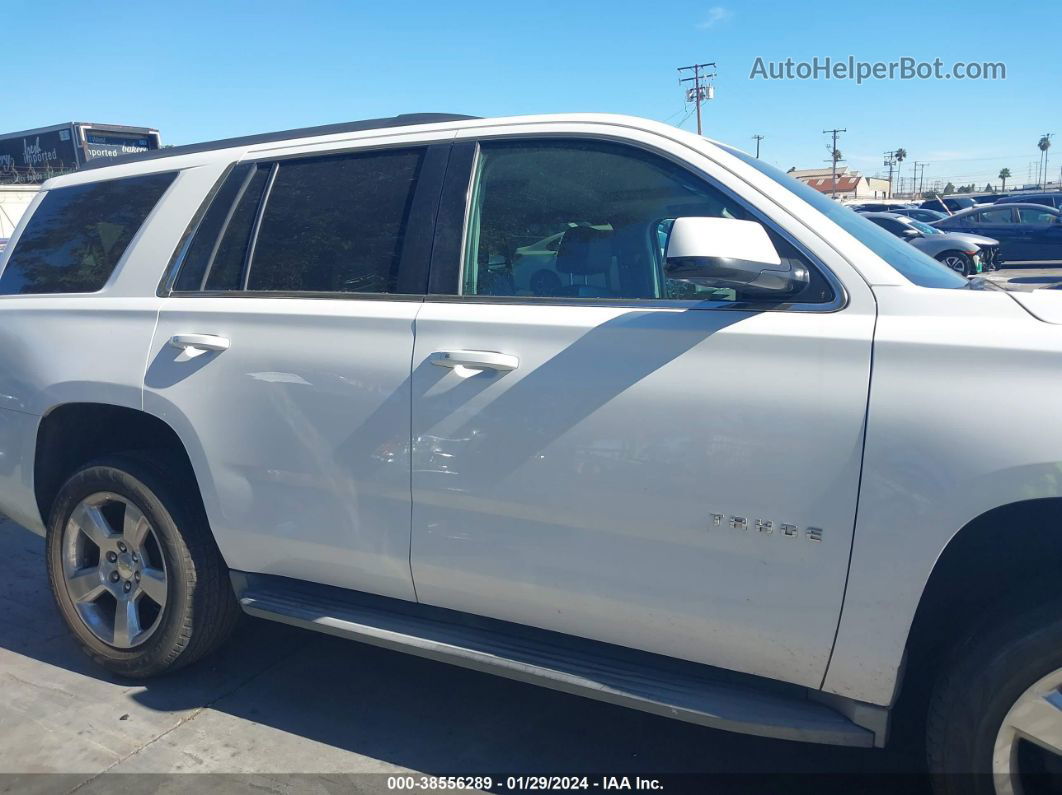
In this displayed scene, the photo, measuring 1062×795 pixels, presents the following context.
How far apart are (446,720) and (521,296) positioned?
63.6 inches

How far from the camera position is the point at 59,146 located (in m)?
26.2

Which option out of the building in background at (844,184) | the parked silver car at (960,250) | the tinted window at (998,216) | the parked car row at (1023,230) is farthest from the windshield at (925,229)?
the building in background at (844,184)

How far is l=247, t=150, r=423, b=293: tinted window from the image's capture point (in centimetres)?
298

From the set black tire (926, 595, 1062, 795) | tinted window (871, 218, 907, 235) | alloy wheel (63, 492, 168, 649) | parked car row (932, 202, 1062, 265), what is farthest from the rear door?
parked car row (932, 202, 1062, 265)

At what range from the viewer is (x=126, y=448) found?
3.54 metres

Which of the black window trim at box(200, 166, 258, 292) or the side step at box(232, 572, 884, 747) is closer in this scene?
the side step at box(232, 572, 884, 747)

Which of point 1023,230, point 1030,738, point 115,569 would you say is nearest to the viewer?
point 1030,738

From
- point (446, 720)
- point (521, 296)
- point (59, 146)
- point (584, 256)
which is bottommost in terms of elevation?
point (446, 720)

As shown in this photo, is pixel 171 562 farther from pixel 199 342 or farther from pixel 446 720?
pixel 446 720

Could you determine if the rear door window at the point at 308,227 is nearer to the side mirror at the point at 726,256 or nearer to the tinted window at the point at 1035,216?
the side mirror at the point at 726,256

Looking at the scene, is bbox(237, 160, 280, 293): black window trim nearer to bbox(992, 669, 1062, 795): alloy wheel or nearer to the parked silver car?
bbox(992, 669, 1062, 795): alloy wheel

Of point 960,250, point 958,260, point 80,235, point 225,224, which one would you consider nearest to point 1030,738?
point 225,224

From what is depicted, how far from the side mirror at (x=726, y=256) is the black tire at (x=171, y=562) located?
82.4 inches

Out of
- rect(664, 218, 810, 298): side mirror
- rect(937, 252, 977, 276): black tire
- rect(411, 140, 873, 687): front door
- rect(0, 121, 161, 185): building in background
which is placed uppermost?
rect(0, 121, 161, 185): building in background
